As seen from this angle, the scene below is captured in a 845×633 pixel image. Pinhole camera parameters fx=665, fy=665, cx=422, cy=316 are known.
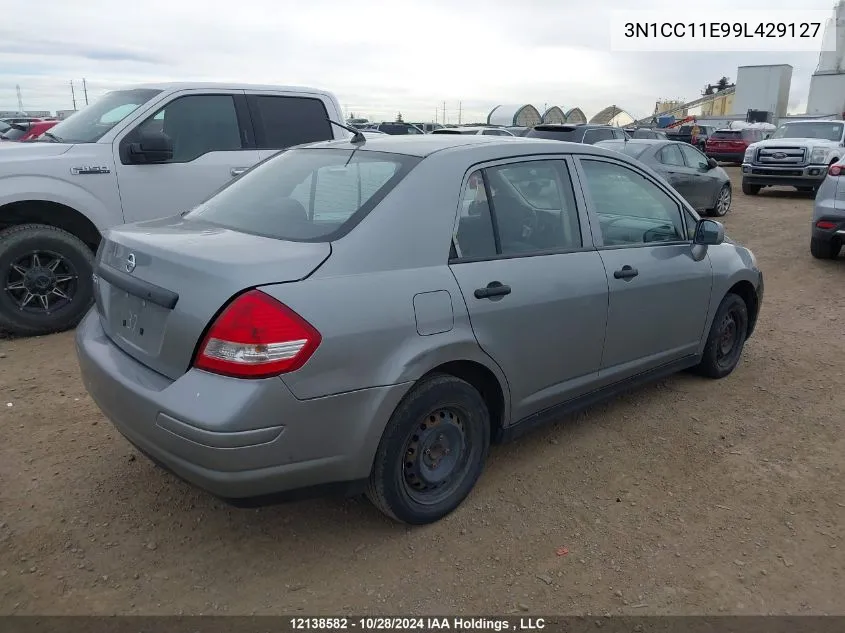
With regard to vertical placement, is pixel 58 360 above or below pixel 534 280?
below

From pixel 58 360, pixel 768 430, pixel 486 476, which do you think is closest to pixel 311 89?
pixel 58 360

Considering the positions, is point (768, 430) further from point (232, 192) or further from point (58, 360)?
point (58, 360)

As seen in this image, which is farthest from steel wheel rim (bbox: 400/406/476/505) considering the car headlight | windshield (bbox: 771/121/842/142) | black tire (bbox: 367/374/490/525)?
windshield (bbox: 771/121/842/142)

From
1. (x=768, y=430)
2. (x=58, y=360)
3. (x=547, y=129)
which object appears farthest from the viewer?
(x=547, y=129)

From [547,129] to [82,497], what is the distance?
44.9 feet

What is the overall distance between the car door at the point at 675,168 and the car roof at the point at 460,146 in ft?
28.8

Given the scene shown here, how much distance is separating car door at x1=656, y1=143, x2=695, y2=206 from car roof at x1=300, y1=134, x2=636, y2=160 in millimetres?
8778

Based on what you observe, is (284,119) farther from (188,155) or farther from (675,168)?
(675,168)

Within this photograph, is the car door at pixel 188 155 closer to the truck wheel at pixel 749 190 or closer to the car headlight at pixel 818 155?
the car headlight at pixel 818 155

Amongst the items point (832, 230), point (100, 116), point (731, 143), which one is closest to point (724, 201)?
point (832, 230)

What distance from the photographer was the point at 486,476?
3449 millimetres

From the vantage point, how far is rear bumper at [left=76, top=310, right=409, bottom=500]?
2328 mm

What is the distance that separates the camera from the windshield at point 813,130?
1658cm

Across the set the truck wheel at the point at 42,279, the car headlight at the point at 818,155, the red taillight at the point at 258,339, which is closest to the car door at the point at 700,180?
the car headlight at the point at 818,155
